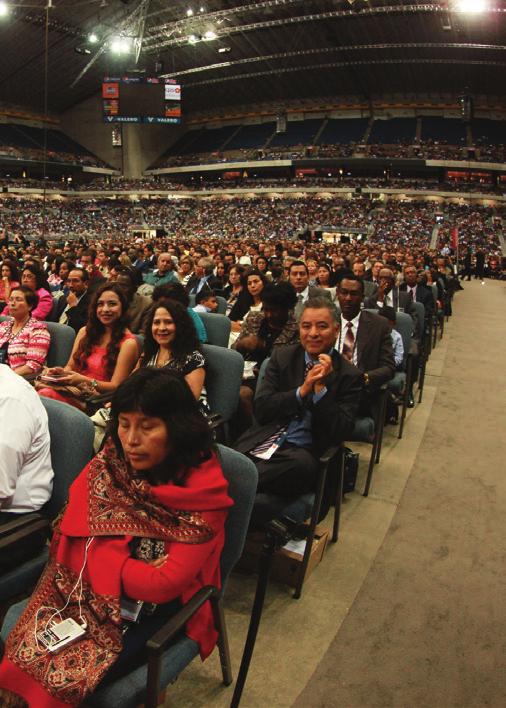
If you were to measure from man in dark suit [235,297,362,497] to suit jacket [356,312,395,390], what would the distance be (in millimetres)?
1011

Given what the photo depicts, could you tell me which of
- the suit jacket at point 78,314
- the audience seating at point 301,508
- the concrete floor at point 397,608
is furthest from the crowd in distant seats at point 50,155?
the audience seating at point 301,508

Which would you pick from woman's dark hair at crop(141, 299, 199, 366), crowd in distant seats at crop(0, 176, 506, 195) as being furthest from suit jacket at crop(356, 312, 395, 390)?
crowd in distant seats at crop(0, 176, 506, 195)

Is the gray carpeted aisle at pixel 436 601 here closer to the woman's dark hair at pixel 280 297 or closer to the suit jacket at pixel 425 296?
the woman's dark hair at pixel 280 297

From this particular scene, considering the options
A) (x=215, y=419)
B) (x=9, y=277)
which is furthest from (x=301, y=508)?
(x=9, y=277)

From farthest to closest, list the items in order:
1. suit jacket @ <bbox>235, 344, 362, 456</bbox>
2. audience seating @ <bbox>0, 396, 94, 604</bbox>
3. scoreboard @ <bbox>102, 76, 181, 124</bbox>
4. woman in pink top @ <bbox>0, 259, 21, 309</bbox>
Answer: scoreboard @ <bbox>102, 76, 181, 124</bbox> → woman in pink top @ <bbox>0, 259, 21, 309</bbox> → suit jacket @ <bbox>235, 344, 362, 456</bbox> → audience seating @ <bbox>0, 396, 94, 604</bbox>

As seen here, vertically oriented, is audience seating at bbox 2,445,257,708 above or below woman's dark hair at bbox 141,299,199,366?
below

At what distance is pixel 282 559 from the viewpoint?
8.45 feet

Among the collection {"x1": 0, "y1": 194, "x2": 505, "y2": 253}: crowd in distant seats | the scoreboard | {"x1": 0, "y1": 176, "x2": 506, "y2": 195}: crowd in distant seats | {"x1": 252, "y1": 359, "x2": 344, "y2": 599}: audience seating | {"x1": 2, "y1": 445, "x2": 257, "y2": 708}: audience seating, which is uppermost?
the scoreboard

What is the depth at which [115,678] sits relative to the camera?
146 centimetres

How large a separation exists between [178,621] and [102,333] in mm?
2412

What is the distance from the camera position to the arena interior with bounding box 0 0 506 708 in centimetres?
226

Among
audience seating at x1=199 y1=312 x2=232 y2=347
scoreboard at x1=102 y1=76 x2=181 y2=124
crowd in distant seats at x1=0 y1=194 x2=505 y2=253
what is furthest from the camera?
crowd in distant seats at x1=0 y1=194 x2=505 y2=253

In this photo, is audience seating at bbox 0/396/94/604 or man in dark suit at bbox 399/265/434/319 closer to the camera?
audience seating at bbox 0/396/94/604

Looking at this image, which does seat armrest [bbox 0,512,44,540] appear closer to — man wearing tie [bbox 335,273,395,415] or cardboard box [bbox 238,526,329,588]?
cardboard box [bbox 238,526,329,588]
